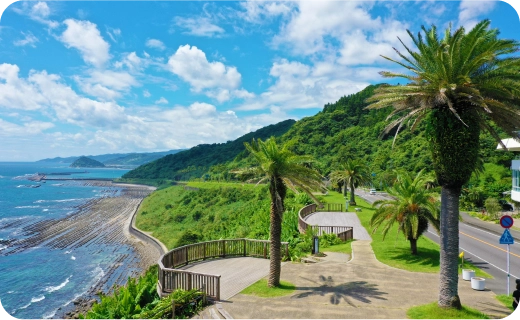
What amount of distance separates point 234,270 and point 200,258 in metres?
2.69

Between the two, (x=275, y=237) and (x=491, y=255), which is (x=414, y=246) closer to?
(x=491, y=255)

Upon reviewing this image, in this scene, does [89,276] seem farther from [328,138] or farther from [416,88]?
[328,138]

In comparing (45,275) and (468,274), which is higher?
(468,274)

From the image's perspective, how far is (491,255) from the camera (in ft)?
72.8

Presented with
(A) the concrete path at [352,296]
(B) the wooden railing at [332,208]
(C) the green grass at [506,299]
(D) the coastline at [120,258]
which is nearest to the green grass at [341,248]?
(A) the concrete path at [352,296]

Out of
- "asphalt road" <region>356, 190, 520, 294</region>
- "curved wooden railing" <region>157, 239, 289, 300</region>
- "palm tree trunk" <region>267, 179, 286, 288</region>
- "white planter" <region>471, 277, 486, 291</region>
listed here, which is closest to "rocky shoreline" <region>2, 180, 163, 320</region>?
"curved wooden railing" <region>157, 239, 289, 300</region>

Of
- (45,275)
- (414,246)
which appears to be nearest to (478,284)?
(414,246)

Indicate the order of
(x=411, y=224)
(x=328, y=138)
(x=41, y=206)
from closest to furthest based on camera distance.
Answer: (x=411, y=224), (x=41, y=206), (x=328, y=138)

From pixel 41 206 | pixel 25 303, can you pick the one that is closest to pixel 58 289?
pixel 25 303

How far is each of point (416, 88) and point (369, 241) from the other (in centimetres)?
1660

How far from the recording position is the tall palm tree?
10.8 metres

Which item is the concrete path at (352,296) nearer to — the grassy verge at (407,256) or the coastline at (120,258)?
the grassy verge at (407,256)

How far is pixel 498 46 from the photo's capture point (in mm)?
10984

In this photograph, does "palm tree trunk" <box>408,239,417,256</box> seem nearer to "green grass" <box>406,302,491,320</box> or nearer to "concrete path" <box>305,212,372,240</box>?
"concrete path" <box>305,212,372,240</box>
